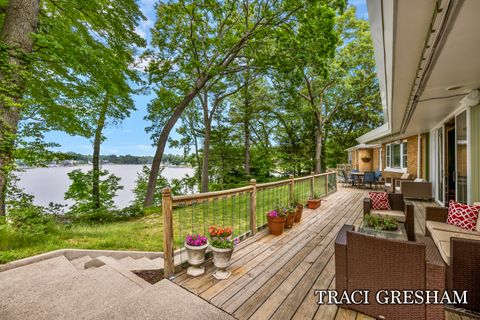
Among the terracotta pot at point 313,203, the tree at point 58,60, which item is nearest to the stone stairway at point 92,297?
the tree at point 58,60

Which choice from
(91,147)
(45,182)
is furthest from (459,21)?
(91,147)

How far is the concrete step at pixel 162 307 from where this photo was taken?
6.27 feet

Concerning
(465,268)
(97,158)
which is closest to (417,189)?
(465,268)

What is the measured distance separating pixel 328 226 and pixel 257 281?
9.53 ft

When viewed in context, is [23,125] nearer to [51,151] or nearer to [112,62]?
[51,151]

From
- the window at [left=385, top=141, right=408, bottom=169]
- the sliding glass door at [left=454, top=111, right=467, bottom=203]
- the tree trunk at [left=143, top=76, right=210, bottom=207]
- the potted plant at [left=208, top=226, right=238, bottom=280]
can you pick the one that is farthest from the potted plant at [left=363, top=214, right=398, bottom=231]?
the window at [left=385, top=141, right=408, bottom=169]

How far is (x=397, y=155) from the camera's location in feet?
37.5

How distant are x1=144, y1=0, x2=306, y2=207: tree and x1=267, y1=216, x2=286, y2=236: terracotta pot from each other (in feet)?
19.5

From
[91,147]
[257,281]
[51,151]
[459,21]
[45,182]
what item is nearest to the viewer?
[459,21]

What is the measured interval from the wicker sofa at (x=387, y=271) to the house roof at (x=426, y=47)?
6.25ft

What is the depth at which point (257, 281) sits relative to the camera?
2.58 meters

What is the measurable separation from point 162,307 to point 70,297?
3.49ft

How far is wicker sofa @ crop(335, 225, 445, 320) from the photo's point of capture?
67.8 inches

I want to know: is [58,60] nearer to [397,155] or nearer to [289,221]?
[289,221]
